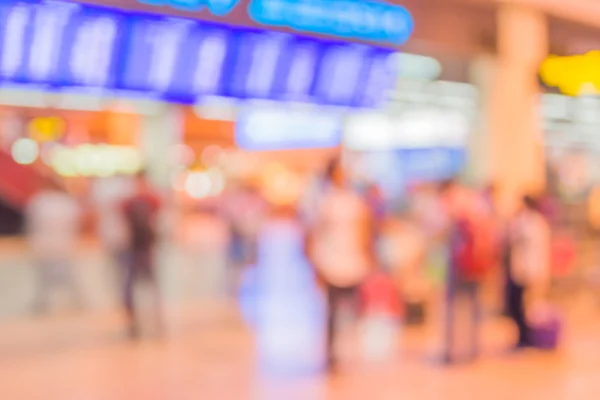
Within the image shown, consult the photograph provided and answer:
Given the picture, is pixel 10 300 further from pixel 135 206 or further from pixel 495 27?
pixel 495 27

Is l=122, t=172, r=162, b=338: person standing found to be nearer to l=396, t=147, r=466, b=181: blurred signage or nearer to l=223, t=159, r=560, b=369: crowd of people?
l=223, t=159, r=560, b=369: crowd of people

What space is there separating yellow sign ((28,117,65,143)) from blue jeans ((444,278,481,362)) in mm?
12123

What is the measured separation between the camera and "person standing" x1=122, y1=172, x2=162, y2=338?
750 centimetres

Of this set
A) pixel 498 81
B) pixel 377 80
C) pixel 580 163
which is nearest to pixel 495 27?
pixel 498 81

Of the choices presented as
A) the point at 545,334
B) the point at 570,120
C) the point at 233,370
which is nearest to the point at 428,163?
the point at 570,120

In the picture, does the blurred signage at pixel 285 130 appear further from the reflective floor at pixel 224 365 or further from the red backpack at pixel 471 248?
the red backpack at pixel 471 248

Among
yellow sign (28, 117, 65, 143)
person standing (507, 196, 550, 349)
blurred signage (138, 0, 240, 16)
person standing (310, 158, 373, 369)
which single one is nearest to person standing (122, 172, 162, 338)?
person standing (310, 158, 373, 369)

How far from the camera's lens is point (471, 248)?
677cm

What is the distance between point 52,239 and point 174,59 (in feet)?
11.9

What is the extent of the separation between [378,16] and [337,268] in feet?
7.71

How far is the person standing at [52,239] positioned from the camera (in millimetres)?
8555

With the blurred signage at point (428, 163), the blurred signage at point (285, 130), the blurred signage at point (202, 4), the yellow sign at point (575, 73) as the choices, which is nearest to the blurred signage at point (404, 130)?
the blurred signage at point (428, 163)

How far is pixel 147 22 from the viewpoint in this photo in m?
5.82

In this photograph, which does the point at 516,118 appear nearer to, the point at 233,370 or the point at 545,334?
the point at 545,334
